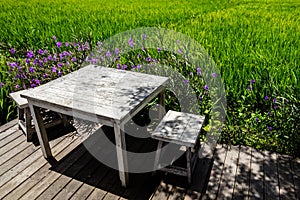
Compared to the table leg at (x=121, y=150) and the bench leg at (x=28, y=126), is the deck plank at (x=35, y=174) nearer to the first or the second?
the bench leg at (x=28, y=126)

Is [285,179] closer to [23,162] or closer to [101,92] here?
[101,92]

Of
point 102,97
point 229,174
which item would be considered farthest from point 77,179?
point 229,174

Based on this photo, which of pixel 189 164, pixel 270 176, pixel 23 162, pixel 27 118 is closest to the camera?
pixel 189 164

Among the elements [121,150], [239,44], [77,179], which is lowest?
[77,179]

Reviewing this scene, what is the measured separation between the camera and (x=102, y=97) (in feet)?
8.66

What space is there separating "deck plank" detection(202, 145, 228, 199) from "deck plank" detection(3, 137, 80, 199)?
1.71m

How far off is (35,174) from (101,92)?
46.0 inches

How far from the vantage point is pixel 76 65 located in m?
4.14

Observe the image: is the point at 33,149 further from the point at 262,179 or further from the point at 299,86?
the point at 299,86

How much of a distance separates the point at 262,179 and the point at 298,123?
0.82m

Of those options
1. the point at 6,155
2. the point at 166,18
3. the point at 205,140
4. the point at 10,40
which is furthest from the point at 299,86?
the point at 10,40

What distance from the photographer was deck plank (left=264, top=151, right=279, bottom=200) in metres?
2.49

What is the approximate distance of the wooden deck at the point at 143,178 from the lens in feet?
8.39

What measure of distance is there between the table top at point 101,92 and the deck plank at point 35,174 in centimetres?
81
